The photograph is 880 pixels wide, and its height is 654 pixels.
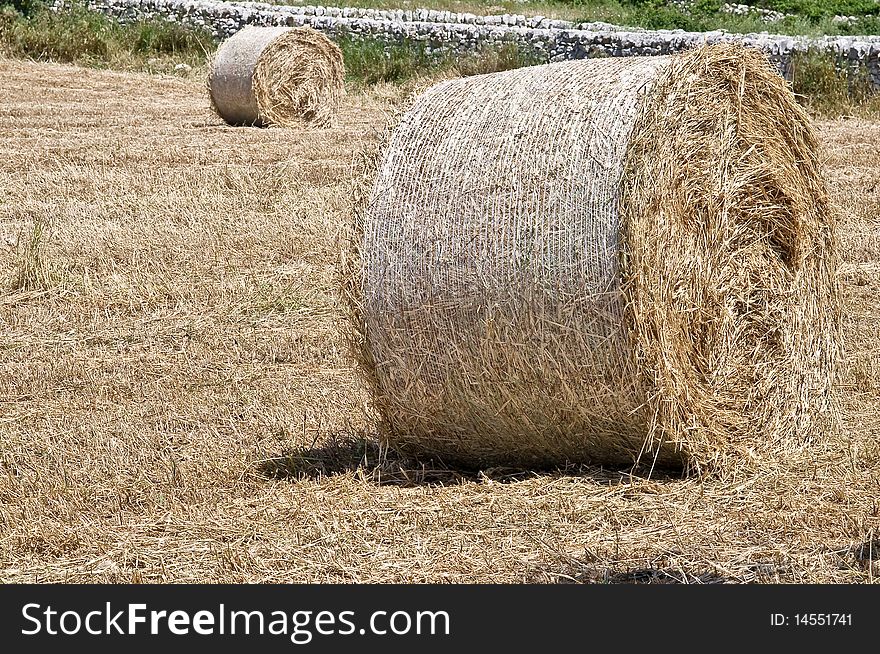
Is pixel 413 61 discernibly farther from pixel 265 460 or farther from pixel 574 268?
pixel 574 268

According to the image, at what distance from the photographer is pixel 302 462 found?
5.32 m

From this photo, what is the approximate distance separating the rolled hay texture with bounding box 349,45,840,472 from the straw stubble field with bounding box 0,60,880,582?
0.25 m

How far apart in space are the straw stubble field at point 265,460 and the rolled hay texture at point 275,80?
17.5ft

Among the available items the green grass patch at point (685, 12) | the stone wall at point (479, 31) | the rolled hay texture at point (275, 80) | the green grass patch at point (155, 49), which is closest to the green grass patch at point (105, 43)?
the green grass patch at point (155, 49)

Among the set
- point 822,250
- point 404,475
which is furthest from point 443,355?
point 822,250

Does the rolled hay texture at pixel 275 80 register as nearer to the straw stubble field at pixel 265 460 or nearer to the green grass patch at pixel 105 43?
the green grass patch at pixel 105 43

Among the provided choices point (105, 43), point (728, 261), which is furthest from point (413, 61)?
point (728, 261)

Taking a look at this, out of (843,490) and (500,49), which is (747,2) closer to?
(500,49)

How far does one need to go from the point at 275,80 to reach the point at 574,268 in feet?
39.4

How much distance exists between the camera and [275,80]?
52.7ft

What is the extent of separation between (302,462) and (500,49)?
573 inches

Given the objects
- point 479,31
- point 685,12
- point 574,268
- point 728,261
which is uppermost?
point 685,12

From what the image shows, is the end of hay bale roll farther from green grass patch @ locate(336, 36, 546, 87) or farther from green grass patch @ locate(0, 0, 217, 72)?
green grass patch @ locate(0, 0, 217, 72)

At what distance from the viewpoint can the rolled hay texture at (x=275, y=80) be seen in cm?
1580
